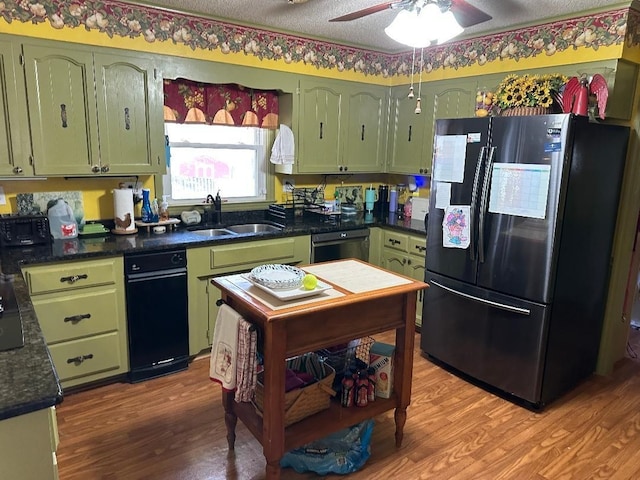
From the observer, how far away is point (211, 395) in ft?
9.39

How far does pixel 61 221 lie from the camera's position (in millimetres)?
2969

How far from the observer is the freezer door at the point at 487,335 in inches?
107

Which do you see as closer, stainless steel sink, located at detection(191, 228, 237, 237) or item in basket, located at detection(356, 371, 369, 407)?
item in basket, located at detection(356, 371, 369, 407)

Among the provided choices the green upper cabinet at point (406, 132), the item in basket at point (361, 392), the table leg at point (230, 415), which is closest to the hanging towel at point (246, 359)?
the table leg at point (230, 415)

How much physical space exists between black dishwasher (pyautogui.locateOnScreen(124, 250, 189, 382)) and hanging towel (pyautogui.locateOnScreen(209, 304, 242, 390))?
1.04m

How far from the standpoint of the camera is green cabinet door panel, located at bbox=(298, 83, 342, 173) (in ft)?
12.5

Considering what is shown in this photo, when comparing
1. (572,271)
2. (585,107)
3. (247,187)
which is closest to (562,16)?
(585,107)

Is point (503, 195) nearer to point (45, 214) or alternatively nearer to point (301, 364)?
point (301, 364)

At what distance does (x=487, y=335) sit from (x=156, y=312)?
6.97ft

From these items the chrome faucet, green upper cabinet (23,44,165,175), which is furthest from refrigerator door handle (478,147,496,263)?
green upper cabinet (23,44,165,175)

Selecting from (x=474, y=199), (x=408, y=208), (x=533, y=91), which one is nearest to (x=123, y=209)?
(x=474, y=199)

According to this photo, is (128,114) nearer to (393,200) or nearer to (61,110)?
(61,110)

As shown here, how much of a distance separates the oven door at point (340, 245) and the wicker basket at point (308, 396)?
1.44 m

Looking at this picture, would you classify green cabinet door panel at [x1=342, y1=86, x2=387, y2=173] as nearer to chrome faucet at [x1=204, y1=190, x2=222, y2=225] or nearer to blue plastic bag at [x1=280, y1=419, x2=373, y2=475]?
chrome faucet at [x1=204, y1=190, x2=222, y2=225]
